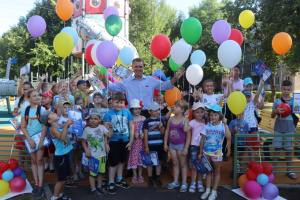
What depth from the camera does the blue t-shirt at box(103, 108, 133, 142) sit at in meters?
3.85

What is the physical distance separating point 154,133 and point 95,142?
103 cm

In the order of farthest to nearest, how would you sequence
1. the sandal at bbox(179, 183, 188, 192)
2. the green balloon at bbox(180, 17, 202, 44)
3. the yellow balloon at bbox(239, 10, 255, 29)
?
the yellow balloon at bbox(239, 10, 255, 29)
the green balloon at bbox(180, 17, 202, 44)
the sandal at bbox(179, 183, 188, 192)

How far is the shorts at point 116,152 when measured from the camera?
12.6 feet

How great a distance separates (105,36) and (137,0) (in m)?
16.8

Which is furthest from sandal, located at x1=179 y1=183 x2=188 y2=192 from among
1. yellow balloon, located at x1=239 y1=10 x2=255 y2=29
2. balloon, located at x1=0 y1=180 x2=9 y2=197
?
yellow balloon, located at x1=239 y1=10 x2=255 y2=29

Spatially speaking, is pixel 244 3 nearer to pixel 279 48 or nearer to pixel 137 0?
pixel 137 0

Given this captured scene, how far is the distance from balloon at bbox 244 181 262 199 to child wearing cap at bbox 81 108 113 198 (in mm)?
2242

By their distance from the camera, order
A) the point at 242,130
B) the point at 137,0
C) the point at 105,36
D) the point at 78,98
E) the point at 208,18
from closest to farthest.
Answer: the point at 242,130 < the point at 78,98 < the point at 105,36 < the point at 137,0 < the point at 208,18

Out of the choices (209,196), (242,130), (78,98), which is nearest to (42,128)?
(78,98)

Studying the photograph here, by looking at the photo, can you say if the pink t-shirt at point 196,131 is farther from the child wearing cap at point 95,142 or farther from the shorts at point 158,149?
the child wearing cap at point 95,142

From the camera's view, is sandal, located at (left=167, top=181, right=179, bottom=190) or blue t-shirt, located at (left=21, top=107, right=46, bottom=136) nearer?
blue t-shirt, located at (left=21, top=107, right=46, bottom=136)

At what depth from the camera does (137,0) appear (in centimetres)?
2547

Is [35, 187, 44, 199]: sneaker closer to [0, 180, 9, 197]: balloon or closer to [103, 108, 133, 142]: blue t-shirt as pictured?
[0, 180, 9, 197]: balloon

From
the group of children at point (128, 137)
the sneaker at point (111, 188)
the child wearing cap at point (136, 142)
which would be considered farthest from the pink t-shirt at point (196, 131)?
the sneaker at point (111, 188)
